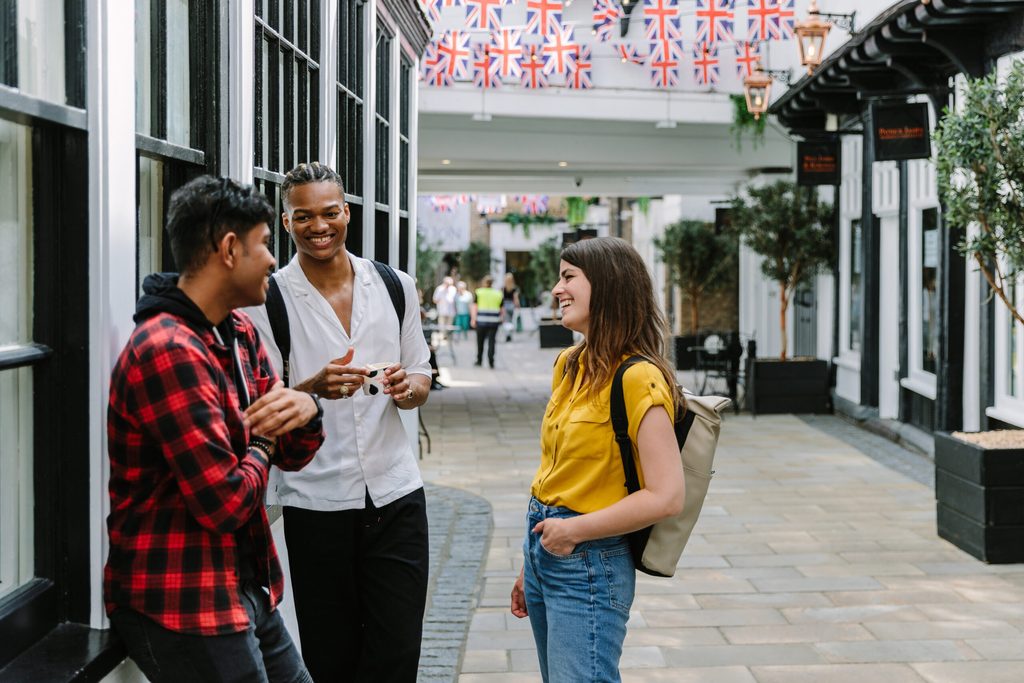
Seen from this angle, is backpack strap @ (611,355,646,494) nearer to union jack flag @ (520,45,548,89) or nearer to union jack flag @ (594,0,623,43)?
union jack flag @ (594,0,623,43)

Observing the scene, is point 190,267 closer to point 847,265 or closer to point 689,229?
point 847,265

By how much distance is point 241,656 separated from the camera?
222 centimetres

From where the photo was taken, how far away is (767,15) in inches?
522

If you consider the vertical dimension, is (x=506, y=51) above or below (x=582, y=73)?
below

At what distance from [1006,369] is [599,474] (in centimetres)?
749

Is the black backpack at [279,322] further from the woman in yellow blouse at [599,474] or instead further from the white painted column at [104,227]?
the woman in yellow blouse at [599,474]

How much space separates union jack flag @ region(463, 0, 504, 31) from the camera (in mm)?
10094

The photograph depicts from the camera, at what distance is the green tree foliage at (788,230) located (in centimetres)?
1498

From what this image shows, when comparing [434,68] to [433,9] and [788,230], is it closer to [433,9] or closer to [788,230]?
[788,230]

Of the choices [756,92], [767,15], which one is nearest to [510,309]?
[756,92]

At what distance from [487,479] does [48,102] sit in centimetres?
756

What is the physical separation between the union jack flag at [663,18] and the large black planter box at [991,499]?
7.53 m

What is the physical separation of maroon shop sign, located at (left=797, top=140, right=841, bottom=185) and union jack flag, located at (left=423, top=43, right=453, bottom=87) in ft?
13.7

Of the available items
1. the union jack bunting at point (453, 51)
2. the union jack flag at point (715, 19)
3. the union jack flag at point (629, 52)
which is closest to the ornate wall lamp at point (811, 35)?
the union jack flag at point (715, 19)
